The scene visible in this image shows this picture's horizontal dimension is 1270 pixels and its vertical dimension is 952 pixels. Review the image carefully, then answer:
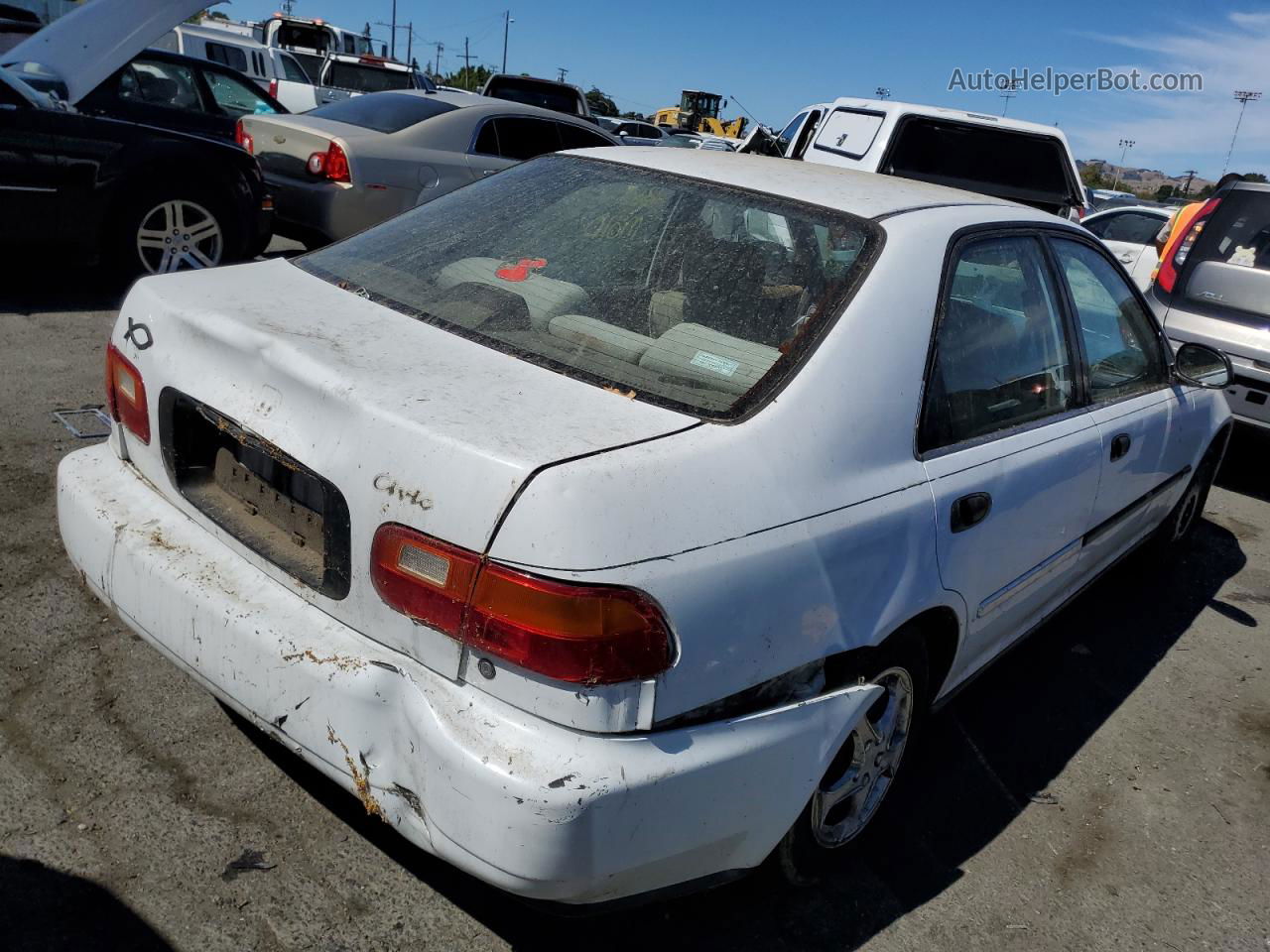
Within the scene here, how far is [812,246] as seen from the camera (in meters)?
2.51

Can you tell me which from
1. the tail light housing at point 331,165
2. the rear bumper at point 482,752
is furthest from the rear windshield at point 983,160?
the rear bumper at point 482,752

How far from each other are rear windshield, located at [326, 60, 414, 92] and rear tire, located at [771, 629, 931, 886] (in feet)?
61.6

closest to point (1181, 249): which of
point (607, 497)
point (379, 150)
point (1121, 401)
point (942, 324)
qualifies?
Result: point (1121, 401)

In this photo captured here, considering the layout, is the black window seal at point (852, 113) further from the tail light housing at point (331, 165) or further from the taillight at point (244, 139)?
the taillight at point (244, 139)

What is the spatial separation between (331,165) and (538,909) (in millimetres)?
6822

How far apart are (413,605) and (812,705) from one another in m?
0.80

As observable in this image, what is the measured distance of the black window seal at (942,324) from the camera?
92.7 inches

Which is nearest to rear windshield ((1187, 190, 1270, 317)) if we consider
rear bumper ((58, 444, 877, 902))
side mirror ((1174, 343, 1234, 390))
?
side mirror ((1174, 343, 1234, 390))

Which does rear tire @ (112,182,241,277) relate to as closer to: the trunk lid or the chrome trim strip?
the trunk lid

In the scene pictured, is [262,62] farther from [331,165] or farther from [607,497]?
[607,497]

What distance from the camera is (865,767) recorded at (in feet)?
8.28

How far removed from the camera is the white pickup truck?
7.70 m

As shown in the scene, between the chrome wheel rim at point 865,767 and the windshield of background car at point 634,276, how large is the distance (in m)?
0.81

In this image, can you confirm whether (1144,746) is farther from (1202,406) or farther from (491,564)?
(491,564)
